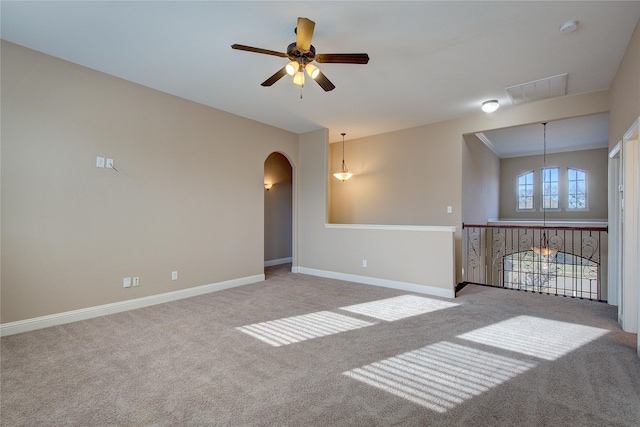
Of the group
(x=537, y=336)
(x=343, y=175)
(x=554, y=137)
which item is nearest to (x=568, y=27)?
(x=537, y=336)

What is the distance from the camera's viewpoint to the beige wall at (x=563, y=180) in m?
8.51

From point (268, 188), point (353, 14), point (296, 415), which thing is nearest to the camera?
point (296, 415)

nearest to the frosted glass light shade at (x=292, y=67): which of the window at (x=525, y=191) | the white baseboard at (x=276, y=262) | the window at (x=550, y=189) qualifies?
the white baseboard at (x=276, y=262)

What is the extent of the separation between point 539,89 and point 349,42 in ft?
9.34

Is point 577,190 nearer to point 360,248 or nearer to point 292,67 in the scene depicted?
point 360,248

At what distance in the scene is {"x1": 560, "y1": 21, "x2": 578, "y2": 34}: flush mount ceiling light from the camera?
105 inches

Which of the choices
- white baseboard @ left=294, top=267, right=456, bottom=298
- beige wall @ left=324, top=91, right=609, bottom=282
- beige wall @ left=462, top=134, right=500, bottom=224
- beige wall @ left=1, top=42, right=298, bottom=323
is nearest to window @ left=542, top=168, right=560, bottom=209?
beige wall @ left=462, top=134, right=500, bottom=224

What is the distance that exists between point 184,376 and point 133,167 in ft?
9.19

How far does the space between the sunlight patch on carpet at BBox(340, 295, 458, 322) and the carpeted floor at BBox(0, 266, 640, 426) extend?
0.04 meters

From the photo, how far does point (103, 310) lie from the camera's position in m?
3.58

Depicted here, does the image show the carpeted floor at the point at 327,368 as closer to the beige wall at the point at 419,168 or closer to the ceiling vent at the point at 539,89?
the beige wall at the point at 419,168

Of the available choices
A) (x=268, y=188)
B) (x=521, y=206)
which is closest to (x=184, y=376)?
(x=268, y=188)

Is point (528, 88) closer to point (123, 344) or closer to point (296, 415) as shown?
point (296, 415)

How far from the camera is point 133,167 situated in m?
3.88
